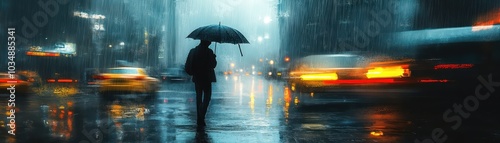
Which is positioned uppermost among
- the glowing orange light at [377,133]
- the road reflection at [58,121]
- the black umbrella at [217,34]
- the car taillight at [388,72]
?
the black umbrella at [217,34]

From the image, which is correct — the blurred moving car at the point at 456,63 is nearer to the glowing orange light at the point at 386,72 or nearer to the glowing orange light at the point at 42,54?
the glowing orange light at the point at 386,72

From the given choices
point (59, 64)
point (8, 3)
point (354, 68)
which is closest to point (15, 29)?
point (8, 3)

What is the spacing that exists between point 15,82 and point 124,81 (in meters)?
4.09

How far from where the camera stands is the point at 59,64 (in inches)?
1639

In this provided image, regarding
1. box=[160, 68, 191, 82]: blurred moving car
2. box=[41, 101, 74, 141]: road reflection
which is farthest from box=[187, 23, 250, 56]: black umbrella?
box=[160, 68, 191, 82]: blurred moving car

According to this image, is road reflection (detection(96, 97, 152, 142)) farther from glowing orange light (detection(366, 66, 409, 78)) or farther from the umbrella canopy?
glowing orange light (detection(366, 66, 409, 78))

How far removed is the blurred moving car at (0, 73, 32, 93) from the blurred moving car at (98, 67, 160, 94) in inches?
116

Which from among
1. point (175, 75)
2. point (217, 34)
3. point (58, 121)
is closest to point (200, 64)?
point (217, 34)

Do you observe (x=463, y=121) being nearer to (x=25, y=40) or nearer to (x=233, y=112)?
(x=233, y=112)

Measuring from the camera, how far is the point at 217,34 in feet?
29.3

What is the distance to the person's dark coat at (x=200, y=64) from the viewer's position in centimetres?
868

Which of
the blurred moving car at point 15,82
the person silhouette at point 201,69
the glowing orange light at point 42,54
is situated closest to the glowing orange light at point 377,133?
the person silhouette at point 201,69

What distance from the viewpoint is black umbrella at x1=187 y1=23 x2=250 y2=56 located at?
8.77 m

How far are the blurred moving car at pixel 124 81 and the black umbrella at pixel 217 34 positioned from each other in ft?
31.4
